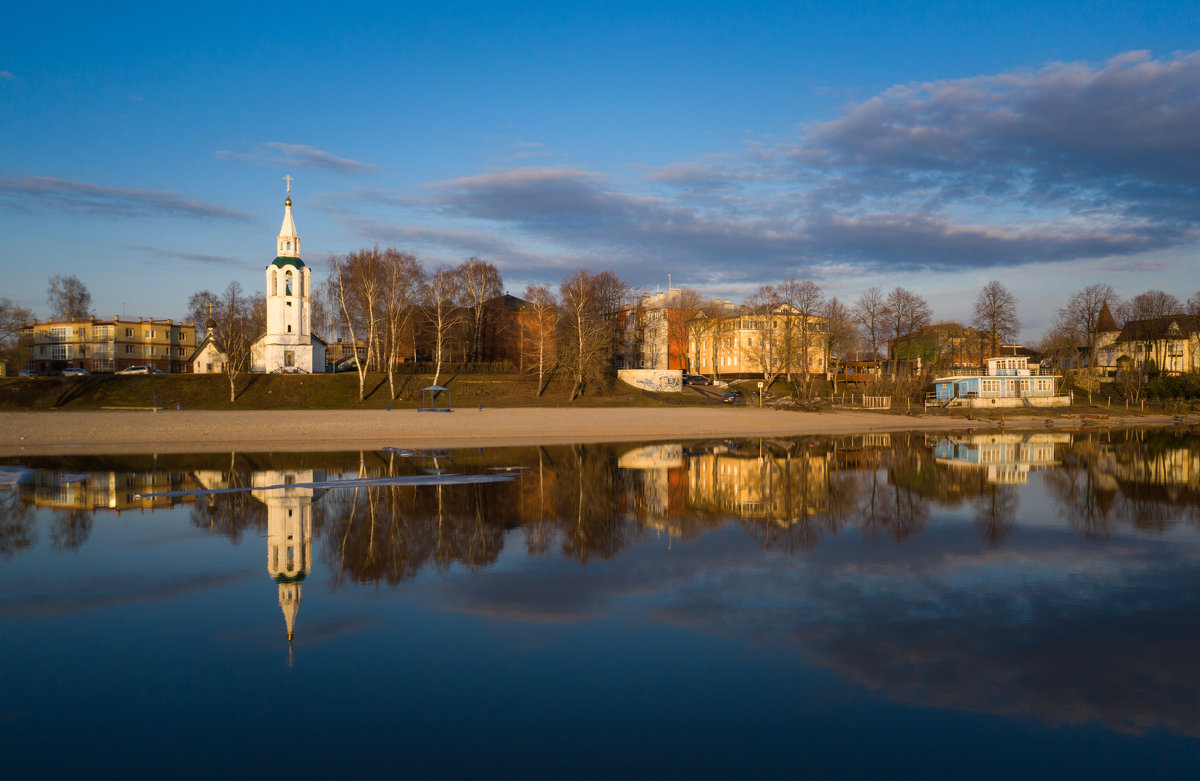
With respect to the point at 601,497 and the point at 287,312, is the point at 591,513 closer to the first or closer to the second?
the point at 601,497

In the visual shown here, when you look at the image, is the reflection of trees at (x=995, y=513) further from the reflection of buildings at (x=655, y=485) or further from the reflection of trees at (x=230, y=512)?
the reflection of trees at (x=230, y=512)

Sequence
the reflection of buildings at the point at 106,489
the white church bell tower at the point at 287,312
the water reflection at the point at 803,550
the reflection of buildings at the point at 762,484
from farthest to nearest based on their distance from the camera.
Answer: the white church bell tower at the point at 287,312
the reflection of buildings at the point at 106,489
the reflection of buildings at the point at 762,484
the water reflection at the point at 803,550

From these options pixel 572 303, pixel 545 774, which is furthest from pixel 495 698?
pixel 572 303

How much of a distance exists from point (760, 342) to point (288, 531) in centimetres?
7652

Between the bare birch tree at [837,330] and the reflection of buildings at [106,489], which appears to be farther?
the bare birch tree at [837,330]

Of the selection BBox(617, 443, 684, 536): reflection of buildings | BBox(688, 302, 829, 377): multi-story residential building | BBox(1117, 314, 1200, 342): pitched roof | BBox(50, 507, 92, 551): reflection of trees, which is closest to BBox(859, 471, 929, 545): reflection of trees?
BBox(617, 443, 684, 536): reflection of buildings

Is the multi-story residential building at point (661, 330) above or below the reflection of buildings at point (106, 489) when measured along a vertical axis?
above

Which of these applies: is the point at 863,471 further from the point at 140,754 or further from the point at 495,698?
the point at 140,754

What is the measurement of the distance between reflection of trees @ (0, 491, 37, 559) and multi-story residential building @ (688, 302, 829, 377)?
212ft

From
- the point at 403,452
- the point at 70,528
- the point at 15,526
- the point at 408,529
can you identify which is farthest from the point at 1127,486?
the point at 15,526

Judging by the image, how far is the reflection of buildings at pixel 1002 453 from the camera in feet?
86.5

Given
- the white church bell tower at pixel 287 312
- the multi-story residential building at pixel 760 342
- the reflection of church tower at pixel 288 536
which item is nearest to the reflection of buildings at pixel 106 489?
the reflection of church tower at pixel 288 536

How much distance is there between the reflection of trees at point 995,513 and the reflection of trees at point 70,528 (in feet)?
57.1

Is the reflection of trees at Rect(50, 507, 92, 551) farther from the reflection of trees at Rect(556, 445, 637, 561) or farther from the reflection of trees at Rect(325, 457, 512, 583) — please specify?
the reflection of trees at Rect(556, 445, 637, 561)
